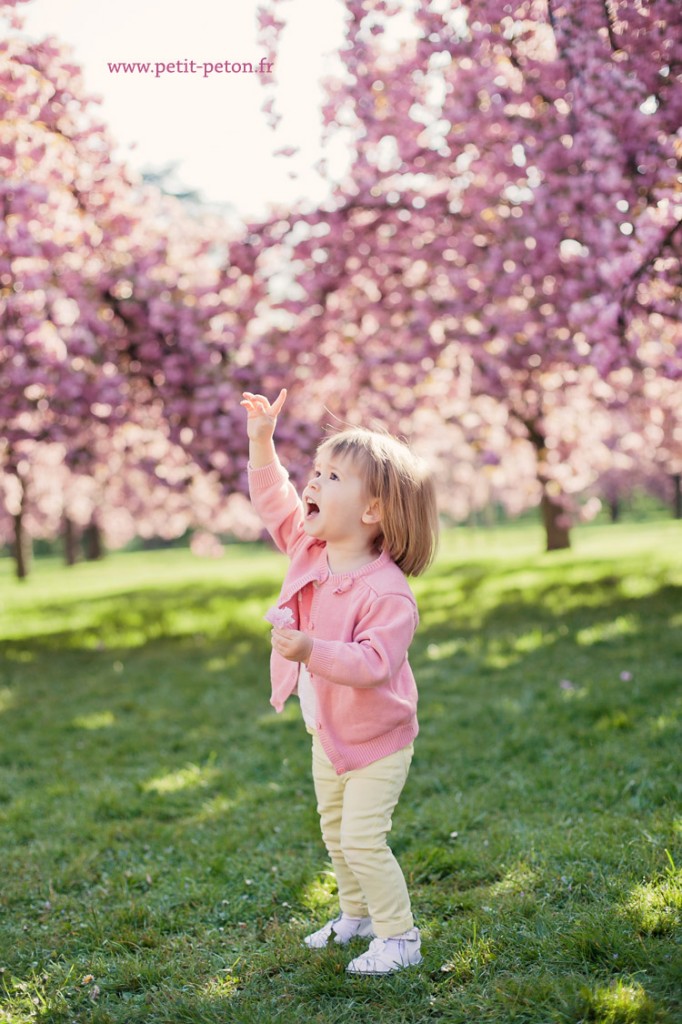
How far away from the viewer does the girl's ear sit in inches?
113

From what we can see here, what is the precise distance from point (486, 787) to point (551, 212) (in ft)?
13.2

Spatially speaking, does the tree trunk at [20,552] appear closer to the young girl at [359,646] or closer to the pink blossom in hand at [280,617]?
the young girl at [359,646]

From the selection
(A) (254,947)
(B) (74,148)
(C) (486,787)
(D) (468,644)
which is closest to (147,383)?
(B) (74,148)

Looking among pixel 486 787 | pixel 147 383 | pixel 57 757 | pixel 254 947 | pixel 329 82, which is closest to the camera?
pixel 254 947

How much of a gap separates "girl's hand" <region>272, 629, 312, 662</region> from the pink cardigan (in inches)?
0.9

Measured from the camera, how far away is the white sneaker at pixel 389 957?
2729mm

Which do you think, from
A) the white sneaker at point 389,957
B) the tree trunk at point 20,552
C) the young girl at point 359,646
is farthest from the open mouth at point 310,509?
the tree trunk at point 20,552

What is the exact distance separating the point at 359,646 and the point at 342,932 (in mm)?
1010

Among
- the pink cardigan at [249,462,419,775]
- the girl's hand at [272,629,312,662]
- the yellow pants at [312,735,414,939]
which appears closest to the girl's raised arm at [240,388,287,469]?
the pink cardigan at [249,462,419,775]

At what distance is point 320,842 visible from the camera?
3.88m

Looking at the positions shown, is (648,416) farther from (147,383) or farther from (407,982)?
(407,982)

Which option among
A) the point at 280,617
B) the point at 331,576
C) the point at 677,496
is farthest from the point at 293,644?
the point at 677,496

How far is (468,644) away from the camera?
7930 mm

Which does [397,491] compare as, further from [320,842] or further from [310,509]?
[320,842]
